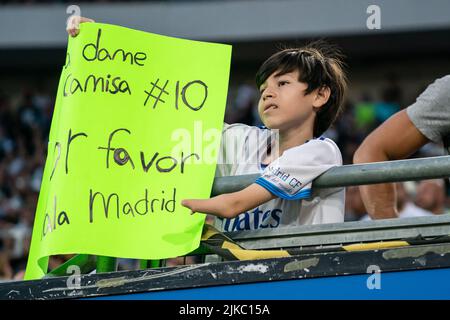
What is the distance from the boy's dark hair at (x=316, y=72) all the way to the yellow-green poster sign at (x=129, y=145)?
0.19m

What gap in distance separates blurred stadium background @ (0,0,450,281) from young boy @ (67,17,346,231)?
8.89m

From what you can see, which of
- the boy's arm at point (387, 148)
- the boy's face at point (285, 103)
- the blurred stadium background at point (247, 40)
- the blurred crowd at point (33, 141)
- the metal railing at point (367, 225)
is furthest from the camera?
the blurred stadium background at point (247, 40)

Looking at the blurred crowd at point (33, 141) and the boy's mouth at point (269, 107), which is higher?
the blurred crowd at point (33, 141)

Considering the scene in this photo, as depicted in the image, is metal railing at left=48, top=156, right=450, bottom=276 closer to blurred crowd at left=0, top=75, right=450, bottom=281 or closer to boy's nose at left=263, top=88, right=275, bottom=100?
boy's nose at left=263, top=88, right=275, bottom=100

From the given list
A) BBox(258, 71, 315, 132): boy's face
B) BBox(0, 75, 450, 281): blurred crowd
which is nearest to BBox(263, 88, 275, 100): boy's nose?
BBox(258, 71, 315, 132): boy's face

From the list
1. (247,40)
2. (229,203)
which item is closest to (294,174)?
(229,203)

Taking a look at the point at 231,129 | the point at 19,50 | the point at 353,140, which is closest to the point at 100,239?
the point at 231,129

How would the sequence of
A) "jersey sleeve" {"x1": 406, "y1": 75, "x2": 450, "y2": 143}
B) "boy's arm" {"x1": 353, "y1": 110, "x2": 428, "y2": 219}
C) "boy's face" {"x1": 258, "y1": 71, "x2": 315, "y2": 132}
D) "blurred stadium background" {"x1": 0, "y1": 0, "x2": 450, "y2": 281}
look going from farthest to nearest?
1. "blurred stadium background" {"x1": 0, "y1": 0, "x2": 450, "y2": 281}
2. "boy's arm" {"x1": 353, "y1": 110, "x2": 428, "y2": 219}
3. "jersey sleeve" {"x1": 406, "y1": 75, "x2": 450, "y2": 143}
4. "boy's face" {"x1": 258, "y1": 71, "x2": 315, "y2": 132}

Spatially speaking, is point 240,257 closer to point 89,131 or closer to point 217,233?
point 217,233

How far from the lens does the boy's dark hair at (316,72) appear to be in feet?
9.75

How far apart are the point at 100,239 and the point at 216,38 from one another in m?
12.1

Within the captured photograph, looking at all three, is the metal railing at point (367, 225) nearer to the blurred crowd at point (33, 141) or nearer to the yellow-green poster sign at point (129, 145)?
the yellow-green poster sign at point (129, 145)

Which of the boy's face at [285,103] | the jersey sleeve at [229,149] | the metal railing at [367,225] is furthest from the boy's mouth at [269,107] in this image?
the metal railing at [367,225]

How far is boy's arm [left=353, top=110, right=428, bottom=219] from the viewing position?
323cm
